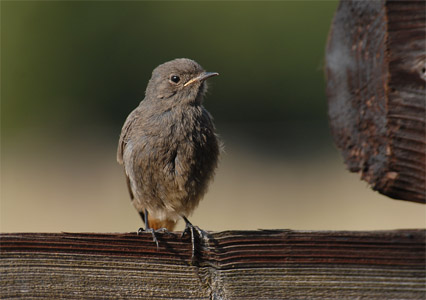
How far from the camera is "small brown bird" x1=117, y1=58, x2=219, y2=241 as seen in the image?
4387 mm

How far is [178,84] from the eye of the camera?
4.83 metres

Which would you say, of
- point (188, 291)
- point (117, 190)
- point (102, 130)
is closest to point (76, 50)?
point (102, 130)

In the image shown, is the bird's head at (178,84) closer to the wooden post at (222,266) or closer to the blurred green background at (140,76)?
the wooden post at (222,266)

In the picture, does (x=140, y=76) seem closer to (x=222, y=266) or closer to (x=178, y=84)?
(x=178, y=84)

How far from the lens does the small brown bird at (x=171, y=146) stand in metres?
4.39

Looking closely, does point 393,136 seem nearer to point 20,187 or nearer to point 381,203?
point 381,203

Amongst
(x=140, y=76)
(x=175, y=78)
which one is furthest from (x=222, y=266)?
(x=140, y=76)

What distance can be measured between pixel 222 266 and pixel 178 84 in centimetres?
272

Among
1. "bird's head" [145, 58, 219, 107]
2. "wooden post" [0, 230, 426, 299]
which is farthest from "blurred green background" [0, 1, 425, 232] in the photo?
"wooden post" [0, 230, 426, 299]

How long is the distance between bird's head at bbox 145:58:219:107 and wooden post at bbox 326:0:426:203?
2.51 meters

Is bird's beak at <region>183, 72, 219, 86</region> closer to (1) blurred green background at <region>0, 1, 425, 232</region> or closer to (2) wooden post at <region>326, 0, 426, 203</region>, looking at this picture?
(2) wooden post at <region>326, 0, 426, 203</region>

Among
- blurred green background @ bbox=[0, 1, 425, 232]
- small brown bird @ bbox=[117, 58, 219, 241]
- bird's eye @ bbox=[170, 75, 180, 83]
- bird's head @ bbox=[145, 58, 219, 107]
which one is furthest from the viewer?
blurred green background @ bbox=[0, 1, 425, 232]

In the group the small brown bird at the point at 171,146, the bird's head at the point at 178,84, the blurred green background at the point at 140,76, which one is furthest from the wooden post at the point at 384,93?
the blurred green background at the point at 140,76

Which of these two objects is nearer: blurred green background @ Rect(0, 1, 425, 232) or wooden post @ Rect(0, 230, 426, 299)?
wooden post @ Rect(0, 230, 426, 299)
